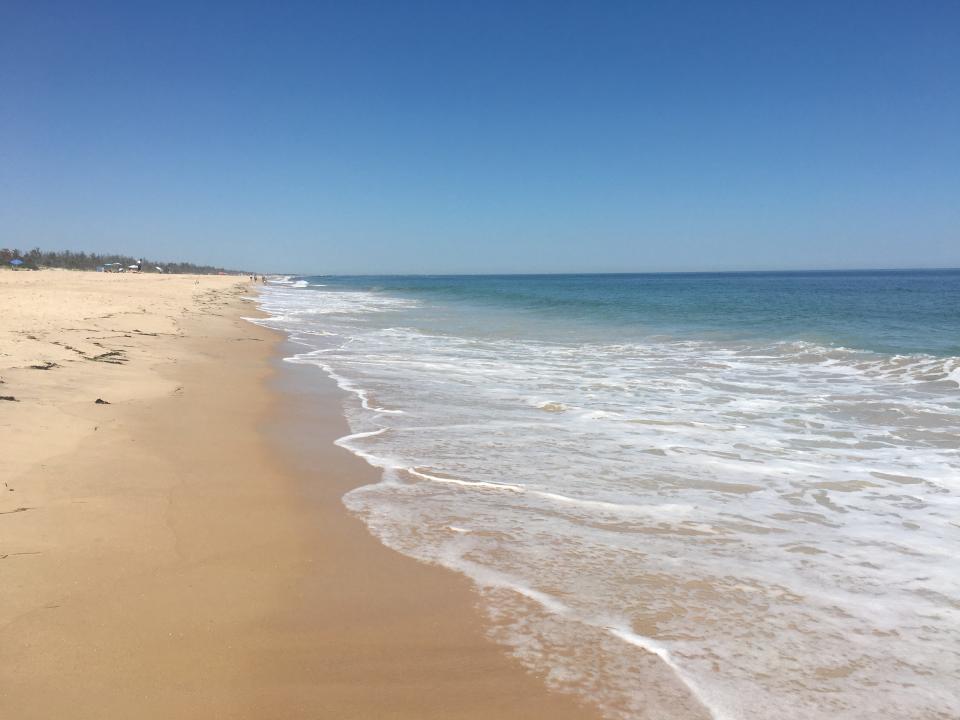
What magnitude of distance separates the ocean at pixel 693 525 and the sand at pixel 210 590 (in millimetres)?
300

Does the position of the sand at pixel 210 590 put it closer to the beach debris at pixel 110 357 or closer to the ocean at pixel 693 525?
the ocean at pixel 693 525

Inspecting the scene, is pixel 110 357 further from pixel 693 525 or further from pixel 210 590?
pixel 693 525

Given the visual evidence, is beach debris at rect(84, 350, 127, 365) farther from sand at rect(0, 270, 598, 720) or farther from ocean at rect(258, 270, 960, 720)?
ocean at rect(258, 270, 960, 720)

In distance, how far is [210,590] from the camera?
9.78 feet

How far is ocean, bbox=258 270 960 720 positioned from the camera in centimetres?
251

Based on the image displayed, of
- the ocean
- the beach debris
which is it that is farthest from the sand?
the beach debris

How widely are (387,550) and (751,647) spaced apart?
6.24ft

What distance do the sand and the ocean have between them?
300mm

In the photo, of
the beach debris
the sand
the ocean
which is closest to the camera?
the sand

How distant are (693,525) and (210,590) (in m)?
2.79

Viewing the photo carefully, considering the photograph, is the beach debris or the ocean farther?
the beach debris

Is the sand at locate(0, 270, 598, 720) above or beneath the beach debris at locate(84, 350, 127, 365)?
beneath

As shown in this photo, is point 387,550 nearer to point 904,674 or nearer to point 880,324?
point 904,674

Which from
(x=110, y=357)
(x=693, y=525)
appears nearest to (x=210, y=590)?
(x=693, y=525)
